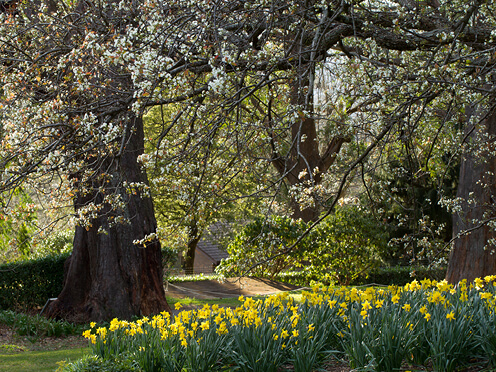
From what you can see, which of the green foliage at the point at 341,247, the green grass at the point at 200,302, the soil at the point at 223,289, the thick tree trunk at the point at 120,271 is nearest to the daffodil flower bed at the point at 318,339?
the thick tree trunk at the point at 120,271

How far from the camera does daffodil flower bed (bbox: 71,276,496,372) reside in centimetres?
385

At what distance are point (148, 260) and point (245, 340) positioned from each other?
576 centimetres

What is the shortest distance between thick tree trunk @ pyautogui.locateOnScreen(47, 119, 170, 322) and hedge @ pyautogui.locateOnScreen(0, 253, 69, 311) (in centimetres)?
216

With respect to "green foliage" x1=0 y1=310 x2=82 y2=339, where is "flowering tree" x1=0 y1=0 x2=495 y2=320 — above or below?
above

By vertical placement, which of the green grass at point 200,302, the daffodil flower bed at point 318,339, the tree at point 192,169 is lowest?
the green grass at point 200,302

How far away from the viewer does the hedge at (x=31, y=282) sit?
37.1 feet

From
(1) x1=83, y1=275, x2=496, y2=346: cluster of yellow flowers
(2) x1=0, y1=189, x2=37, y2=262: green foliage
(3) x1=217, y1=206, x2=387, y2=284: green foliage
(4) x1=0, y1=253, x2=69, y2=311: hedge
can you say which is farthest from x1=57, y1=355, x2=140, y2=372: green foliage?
(3) x1=217, y1=206, x2=387, y2=284: green foliage

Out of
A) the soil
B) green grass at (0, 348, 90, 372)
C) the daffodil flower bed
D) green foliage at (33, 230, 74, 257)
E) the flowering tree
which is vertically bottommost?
green grass at (0, 348, 90, 372)

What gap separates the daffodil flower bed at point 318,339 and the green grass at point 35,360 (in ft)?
5.28

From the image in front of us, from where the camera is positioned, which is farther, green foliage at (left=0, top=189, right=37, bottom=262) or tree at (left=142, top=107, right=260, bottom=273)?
green foliage at (left=0, top=189, right=37, bottom=262)

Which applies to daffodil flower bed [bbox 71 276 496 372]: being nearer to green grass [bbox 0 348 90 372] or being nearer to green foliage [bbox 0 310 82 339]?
green grass [bbox 0 348 90 372]

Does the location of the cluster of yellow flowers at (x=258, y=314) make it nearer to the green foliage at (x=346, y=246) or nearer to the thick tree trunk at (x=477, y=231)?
the thick tree trunk at (x=477, y=231)

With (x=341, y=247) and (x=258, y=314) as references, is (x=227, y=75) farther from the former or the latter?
(x=341, y=247)

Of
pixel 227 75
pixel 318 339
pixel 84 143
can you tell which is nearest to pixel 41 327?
pixel 84 143
